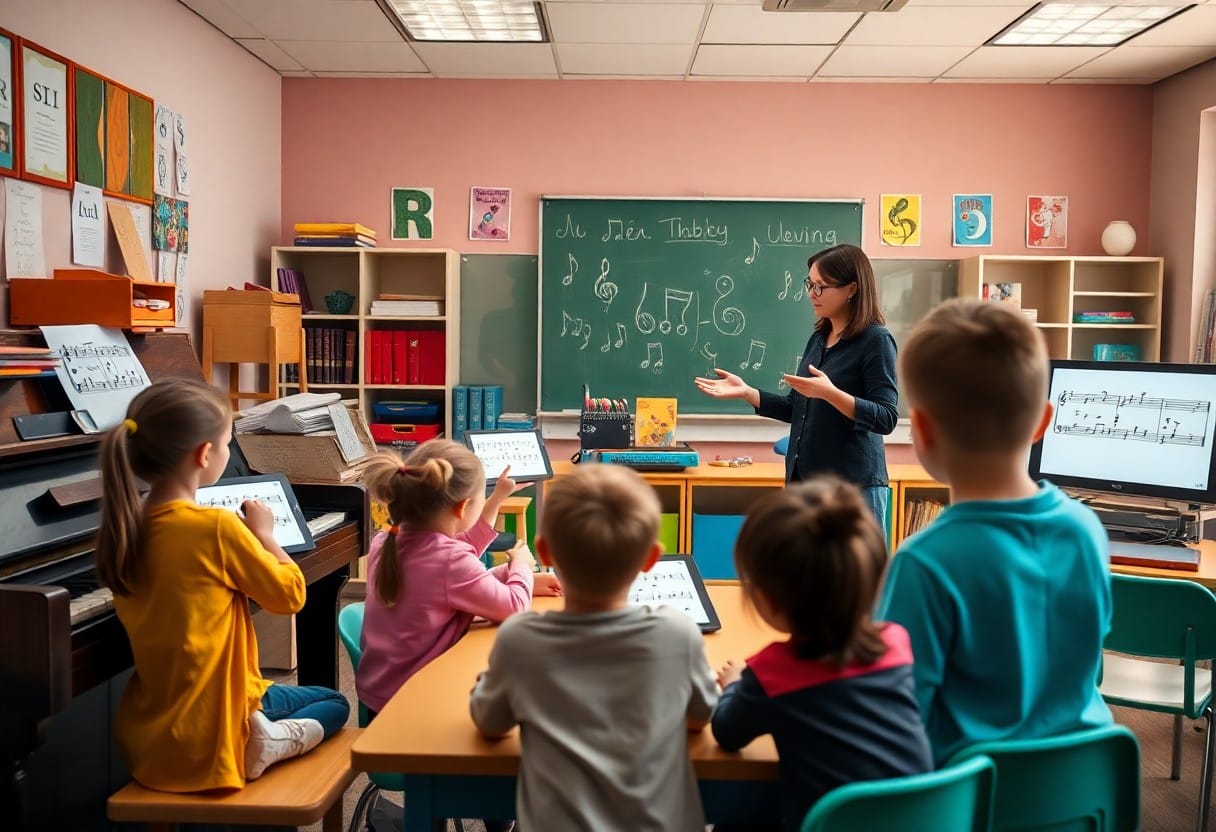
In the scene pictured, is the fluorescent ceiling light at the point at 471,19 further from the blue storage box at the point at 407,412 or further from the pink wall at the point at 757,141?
the blue storage box at the point at 407,412

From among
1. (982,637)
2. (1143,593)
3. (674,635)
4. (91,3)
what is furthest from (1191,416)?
(91,3)

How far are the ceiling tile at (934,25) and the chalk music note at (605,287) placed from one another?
164cm

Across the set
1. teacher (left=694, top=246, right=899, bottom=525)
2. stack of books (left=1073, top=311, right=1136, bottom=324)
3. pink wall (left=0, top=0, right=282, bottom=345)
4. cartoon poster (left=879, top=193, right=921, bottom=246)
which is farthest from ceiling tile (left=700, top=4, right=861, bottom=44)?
pink wall (left=0, top=0, right=282, bottom=345)

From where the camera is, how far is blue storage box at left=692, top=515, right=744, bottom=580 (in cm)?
418

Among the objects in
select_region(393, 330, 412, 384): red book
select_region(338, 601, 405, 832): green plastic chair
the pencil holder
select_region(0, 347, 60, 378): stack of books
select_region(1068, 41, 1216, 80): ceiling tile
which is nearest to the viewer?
select_region(338, 601, 405, 832): green plastic chair

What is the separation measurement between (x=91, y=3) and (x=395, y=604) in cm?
290

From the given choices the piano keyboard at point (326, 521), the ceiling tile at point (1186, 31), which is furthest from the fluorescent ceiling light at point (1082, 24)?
the piano keyboard at point (326, 521)

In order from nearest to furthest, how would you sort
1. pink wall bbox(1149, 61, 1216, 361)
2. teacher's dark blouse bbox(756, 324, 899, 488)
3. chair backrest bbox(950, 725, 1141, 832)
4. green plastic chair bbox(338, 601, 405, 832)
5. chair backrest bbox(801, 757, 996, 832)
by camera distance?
chair backrest bbox(801, 757, 996, 832) → chair backrest bbox(950, 725, 1141, 832) → green plastic chair bbox(338, 601, 405, 832) → teacher's dark blouse bbox(756, 324, 899, 488) → pink wall bbox(1149, 61, 1216, 361)

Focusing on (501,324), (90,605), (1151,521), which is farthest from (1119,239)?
(90,605)

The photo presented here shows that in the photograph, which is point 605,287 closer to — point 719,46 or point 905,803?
point 719,46

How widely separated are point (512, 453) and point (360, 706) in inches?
32.2

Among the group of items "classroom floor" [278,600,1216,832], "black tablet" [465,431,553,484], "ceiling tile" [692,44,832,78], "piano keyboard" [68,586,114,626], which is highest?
"ceiling tile" [692,44,832,78]

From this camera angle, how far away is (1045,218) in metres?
5.20

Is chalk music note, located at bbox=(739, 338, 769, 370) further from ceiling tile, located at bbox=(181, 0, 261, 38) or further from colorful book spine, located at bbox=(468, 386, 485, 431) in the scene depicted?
ceiling tile, located at bbox=(181, 0, 261, 38)
